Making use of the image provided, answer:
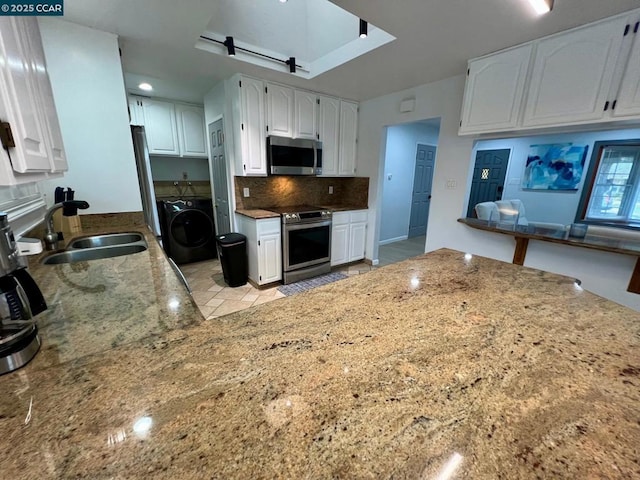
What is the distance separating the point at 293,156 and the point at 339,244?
1381 mm

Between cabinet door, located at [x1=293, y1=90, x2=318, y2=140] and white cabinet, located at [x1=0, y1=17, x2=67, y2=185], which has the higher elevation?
cabinet door, located at [x1=293, y1=90, x2=318, y2=140]

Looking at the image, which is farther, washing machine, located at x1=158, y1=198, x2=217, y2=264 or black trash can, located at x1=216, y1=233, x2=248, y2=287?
washing machine, located at x1=158, y1=198, x2=217, y2=264

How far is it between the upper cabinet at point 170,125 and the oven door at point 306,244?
2.24 metres

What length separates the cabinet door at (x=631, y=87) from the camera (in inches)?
64.5

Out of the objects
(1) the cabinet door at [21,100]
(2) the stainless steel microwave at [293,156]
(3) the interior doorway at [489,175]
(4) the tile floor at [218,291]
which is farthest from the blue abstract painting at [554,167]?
(1) the cabinet door at [21,100]

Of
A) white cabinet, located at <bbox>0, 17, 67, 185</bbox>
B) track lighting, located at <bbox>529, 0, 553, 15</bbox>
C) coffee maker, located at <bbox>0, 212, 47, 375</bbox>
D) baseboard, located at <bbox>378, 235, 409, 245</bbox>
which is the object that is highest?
track lighting, located at <bbox>529, 0, 553, 15</bbox>

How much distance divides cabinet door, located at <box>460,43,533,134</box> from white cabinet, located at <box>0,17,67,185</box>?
9.50ft

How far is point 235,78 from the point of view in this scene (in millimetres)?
2889

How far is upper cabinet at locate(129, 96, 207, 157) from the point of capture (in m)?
3.63

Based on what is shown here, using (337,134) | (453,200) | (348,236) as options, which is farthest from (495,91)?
(348,236)

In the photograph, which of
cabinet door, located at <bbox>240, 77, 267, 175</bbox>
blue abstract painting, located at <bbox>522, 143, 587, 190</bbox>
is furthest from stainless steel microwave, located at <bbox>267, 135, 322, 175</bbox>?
blue abstract painting, located at <bbox>522, 143, 587, 190</bbox>

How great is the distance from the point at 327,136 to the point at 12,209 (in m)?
3.19

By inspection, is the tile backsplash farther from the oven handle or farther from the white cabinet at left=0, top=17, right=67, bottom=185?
the white cabinet at left=0, top=17, right=67, bottom=185

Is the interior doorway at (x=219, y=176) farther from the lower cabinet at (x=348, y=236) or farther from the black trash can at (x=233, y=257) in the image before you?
the lower cabinet at (x=348, y=236)
